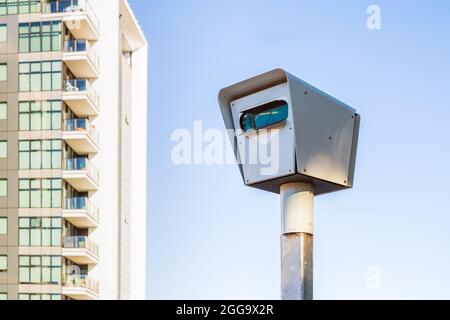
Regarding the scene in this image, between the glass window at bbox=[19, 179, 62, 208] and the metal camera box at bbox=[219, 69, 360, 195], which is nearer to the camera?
the metal camera box at bbox=[219, 69, 360, 195]

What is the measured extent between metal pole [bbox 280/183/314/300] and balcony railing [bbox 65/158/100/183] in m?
31.4

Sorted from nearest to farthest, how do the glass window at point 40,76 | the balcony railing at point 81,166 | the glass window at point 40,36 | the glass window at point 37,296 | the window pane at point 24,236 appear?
the glass window at point 37,296 < the window pane at point 24,236 < the balcony railing at point 81,166 < the glass window at point 40,76 < the glass window at point 40,36

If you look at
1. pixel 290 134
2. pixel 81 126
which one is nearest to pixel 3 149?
pixel 81 126

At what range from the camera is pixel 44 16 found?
113ft

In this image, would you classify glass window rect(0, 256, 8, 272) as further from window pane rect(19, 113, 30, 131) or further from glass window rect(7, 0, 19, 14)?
glass window rect(7, 0, 19, 14)

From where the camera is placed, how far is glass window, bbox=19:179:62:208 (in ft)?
109

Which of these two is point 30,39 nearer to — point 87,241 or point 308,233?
point 87,241

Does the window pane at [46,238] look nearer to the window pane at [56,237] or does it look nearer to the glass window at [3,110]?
→ the window pane at [56,237]

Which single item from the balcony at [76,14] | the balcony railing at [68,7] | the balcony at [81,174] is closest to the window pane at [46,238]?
the balcony at [81,174]

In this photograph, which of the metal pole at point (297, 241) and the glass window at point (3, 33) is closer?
the metal pole at point (297, 241)

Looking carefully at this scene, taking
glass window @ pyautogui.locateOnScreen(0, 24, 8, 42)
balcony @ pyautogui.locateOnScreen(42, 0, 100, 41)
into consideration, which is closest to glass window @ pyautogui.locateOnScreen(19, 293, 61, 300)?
glass window @ pyautogui.locateOnScreen(0, 24, 8, 42)

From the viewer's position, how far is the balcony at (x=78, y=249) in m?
33.0

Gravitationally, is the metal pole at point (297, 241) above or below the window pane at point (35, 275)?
below

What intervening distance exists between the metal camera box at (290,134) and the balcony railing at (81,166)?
102 feet
